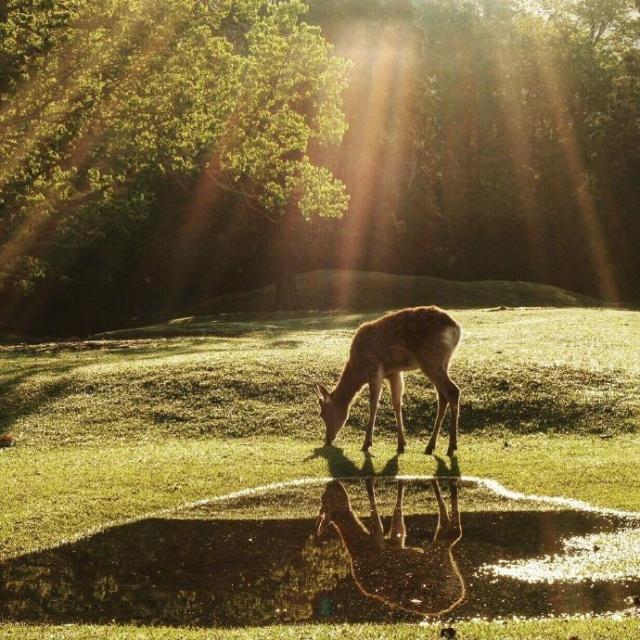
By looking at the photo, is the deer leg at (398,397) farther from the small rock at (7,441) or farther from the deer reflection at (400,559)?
the small rock at (7,441)

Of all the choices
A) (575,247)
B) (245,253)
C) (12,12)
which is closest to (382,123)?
(245,253)

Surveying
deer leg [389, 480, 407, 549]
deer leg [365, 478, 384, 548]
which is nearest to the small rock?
deer leg [365, 478, 384, 548]

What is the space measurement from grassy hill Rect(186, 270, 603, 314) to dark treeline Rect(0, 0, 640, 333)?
8.52ft

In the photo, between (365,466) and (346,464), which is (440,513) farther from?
(346,464)

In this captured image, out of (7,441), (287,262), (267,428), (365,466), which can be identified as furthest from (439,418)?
(287,262)

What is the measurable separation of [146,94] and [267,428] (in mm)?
11014

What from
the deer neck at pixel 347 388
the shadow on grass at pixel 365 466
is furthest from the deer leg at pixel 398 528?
the deer neck at pixel 347 388

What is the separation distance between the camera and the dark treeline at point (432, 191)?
59500 millimetres

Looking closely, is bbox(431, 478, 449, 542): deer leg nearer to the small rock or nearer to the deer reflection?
the deer reflection

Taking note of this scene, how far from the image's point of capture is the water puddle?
29.6ft

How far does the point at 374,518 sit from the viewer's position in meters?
12.6

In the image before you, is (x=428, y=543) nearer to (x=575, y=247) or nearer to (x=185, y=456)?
(x=185, y=456)

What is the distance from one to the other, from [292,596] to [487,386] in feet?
45.3

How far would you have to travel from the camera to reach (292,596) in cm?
948
